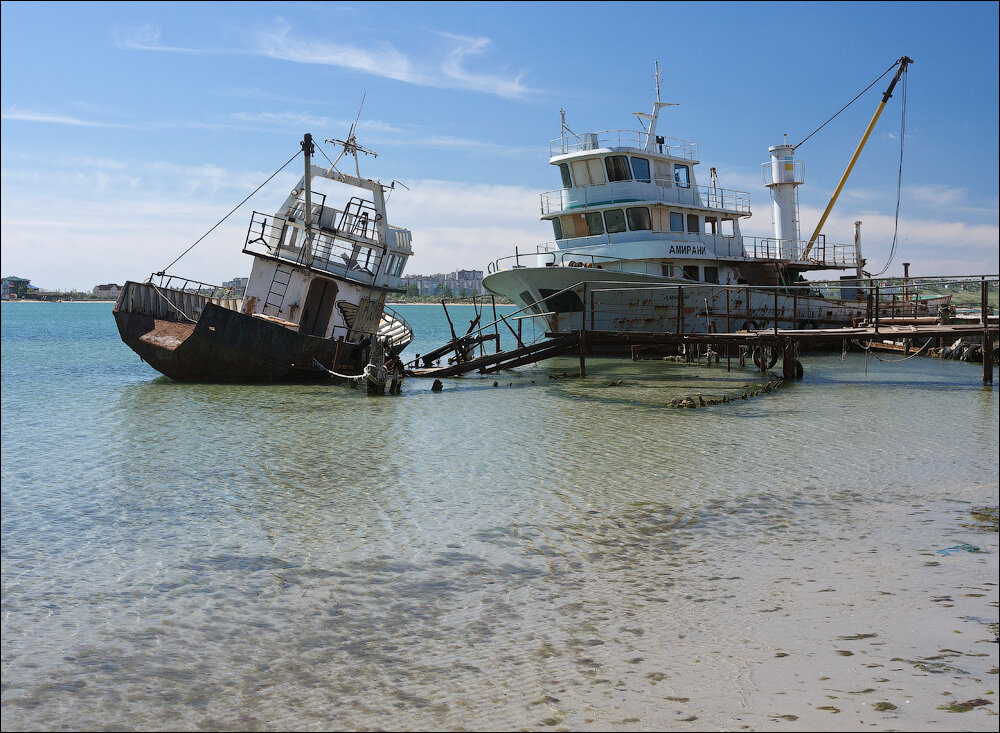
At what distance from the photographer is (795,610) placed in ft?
19.1

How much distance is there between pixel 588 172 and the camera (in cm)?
3234

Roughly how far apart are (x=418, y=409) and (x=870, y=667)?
14.7 metres

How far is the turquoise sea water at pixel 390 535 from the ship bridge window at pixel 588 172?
54.3 ft

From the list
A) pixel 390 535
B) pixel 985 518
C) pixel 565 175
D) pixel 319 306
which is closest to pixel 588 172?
pixel 565 175

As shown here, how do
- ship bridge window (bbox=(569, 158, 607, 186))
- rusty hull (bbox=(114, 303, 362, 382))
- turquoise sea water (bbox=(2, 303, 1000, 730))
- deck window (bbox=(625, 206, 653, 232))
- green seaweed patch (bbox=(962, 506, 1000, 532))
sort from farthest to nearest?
ship bridge window (bbox=(569, 158, 607, 186))
deck window (bbox=(625, 206, 653, 232))
rusty hull (bbox=(114, 303, 362, 382))
green seaweed patch (bbox=(962, 506, 1000, 532))
turquoise sea water (bbox=(2, 303, 1000, 730))

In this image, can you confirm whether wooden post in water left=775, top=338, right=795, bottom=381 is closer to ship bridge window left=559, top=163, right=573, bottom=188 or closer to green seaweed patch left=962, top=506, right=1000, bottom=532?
ship bridge window left=559, top=163, right=573, bottom=188

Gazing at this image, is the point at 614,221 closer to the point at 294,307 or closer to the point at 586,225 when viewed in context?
the point at 586,225

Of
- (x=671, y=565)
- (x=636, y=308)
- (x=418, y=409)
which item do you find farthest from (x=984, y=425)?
(x=636, y=308)

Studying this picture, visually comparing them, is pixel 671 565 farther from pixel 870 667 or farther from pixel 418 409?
pixel 418 409

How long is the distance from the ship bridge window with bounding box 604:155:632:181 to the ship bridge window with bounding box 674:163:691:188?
2912mm

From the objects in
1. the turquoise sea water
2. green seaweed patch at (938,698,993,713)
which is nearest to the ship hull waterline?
the turquoise sea water

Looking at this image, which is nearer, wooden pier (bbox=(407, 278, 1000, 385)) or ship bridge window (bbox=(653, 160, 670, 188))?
wooden pier (bbox=(407, 278, 1000, 385))

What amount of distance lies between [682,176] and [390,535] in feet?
95.1

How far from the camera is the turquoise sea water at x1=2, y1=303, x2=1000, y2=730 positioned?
16.4 ft
